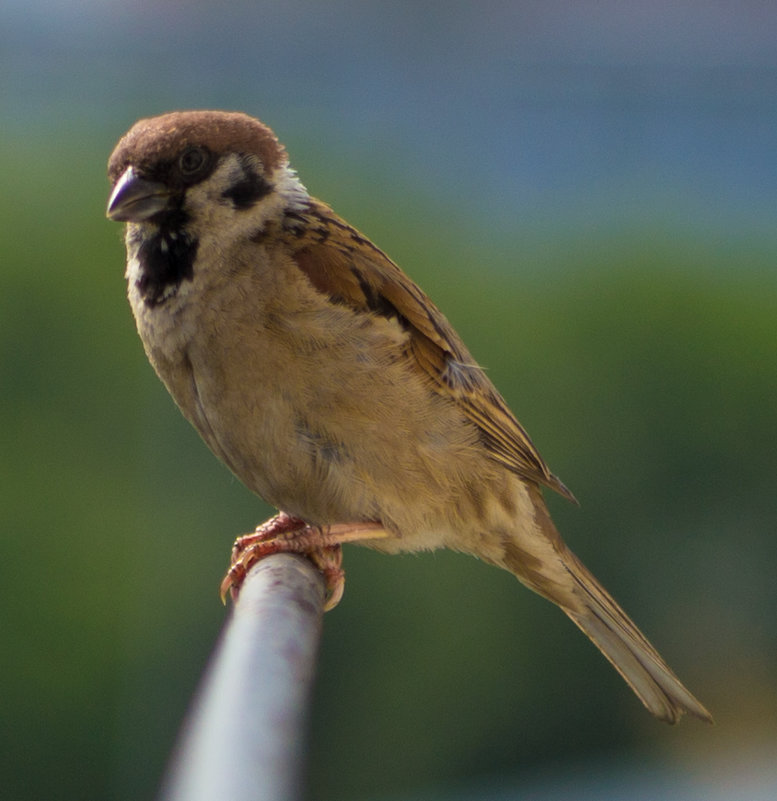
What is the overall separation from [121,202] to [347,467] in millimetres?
306

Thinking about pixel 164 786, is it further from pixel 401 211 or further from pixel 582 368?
pixel 582 368

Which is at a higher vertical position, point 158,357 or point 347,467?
point 158,357

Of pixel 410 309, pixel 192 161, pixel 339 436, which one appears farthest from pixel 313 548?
pixel 192 161

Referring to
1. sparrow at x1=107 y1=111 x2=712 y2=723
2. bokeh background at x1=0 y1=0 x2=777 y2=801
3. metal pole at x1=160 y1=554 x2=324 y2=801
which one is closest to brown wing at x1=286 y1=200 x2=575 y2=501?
sparrow at x1=107 y1=111 x2=712 y2=723

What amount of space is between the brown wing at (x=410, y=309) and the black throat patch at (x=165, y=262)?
0.10m

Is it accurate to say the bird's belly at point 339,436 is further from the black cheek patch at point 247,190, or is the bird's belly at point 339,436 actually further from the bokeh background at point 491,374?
the bokeh background at point 491,374

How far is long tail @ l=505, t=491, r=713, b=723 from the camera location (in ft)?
3.75

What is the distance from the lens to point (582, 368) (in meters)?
4.14

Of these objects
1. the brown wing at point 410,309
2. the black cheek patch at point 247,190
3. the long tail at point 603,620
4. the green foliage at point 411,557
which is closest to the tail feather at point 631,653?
the long tail at point 603,620

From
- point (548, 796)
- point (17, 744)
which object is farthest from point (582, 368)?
point (17, 744)

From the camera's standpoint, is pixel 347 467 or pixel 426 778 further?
pixel 426 778

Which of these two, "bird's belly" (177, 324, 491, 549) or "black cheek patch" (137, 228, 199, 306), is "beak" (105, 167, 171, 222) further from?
"bird's belly" (177, 324, 491, 549)

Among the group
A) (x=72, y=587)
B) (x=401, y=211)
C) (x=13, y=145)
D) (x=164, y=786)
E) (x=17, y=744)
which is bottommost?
(x=17, y=744)

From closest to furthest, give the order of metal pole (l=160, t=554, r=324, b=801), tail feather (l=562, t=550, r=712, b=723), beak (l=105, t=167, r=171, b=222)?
metal pole (l=160, t=554, r=324, b=801) < beak (l=105, t=167, r=171, b=222) < tail feather (l=562, t=550, r=712, b=723)
